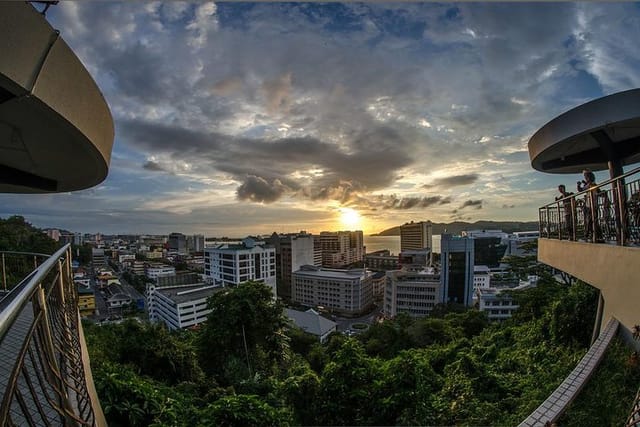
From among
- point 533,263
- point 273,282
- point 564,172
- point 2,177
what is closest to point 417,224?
point 273,282

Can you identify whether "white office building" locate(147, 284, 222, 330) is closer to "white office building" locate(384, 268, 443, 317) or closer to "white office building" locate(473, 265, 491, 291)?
"white office building" locate(384, 268, 443, 317)

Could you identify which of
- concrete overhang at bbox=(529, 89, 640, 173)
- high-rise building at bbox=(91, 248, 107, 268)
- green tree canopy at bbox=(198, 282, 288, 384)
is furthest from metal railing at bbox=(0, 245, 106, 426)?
high-rise building at bbox=(91, 248, 107, 268)

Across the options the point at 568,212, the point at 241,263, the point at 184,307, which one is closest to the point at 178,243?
the point at 241,263

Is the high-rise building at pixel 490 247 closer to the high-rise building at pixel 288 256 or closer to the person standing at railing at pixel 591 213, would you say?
the high-rise building at pixel 288 256

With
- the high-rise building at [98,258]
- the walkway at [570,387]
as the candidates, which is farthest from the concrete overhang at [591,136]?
the high-rise building at [98,258]

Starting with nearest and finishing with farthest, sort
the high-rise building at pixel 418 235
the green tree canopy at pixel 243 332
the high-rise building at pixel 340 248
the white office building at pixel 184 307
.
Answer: the green tree canopy at pixel 243 332 → the white office building at pixel 184 307 → the high-rise building at pixel 340 248 → the high-rise building at pixel 418 235

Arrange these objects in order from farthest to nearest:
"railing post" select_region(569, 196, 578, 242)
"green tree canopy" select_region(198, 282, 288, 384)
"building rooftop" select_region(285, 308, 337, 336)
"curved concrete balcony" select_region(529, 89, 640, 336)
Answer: "building rooftop" select_region(285, 308, 337, 336), "green tree canopy" select_region(198, 282, 288, 384), "railing post" select_region(569, 196, 578, 242), "curved concrete balcony" select_region(529, 89, 640, 336)

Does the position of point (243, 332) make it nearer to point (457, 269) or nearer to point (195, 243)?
point (457, 269)
